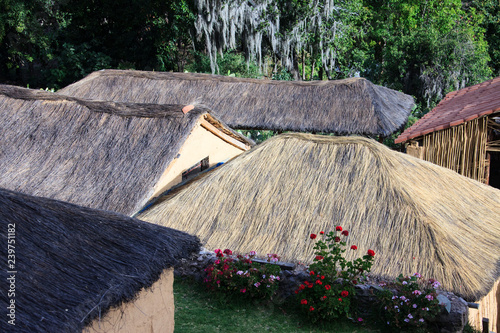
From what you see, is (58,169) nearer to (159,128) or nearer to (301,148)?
(159,128)

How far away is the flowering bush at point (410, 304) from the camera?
6.33 metres

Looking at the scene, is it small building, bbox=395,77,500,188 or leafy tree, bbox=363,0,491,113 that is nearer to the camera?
small building, bbox=395,77,500,188

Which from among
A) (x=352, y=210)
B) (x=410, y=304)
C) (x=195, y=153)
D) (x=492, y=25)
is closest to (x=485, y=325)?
(x=410, y=304)

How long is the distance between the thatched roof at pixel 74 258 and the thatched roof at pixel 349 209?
3.43 m

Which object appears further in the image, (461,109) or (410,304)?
(461,109)

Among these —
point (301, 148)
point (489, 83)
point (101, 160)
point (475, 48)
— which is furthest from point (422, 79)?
point (101, 160)

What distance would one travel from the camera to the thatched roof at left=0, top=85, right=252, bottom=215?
916 cm

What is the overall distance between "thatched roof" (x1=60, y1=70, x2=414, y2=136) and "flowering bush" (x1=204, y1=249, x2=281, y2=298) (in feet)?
30.3

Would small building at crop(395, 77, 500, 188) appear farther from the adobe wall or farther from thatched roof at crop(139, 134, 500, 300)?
the adobe wall

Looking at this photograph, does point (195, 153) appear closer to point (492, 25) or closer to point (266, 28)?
point (266, 28)

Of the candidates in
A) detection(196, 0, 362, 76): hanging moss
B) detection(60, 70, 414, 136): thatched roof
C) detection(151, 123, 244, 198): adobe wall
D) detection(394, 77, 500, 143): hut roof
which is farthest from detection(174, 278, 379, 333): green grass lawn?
detection(196, 0, 362, 76): hanging moss

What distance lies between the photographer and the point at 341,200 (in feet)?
28.2

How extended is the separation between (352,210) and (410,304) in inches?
86.9

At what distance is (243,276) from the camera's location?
7.18 meters
